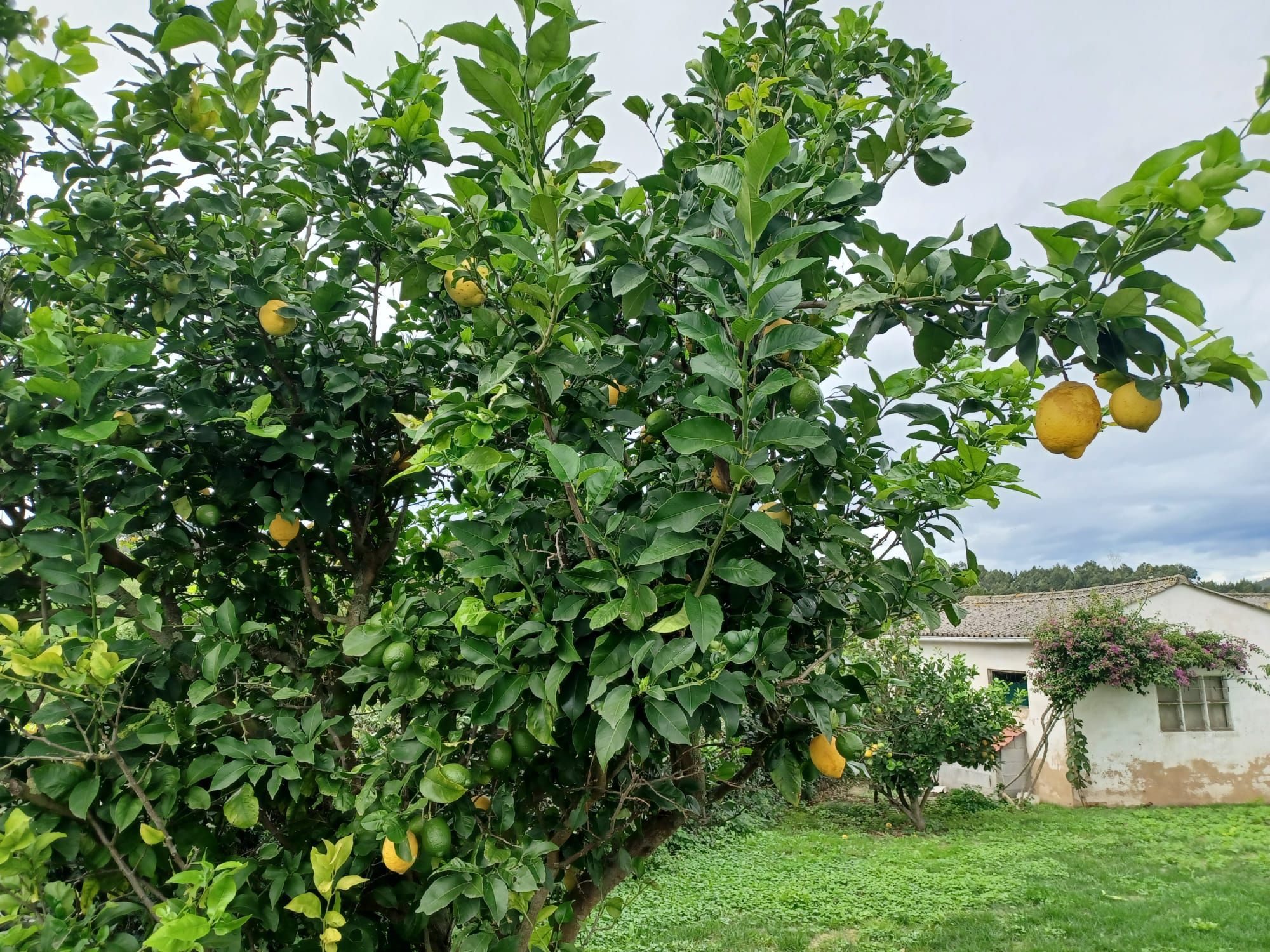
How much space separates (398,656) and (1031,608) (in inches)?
625

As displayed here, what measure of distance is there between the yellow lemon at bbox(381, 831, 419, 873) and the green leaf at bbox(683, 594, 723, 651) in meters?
0.69

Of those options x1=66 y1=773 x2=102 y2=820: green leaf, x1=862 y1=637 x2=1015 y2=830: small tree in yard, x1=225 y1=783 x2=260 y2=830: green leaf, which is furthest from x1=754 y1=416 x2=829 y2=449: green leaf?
x1=862 y1=637 x2=1015 y2=830: small tree in yard

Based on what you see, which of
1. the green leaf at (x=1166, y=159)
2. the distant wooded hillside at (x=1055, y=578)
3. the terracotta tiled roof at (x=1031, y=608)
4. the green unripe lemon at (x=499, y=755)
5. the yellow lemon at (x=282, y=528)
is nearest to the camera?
the green leaf at (x=1166, y=159)

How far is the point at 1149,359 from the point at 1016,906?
610 cm

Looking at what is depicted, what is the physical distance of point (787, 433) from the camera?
1.08 m

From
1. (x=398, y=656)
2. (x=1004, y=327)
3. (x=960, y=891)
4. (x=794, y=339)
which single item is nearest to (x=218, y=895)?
(x=398, y=656)

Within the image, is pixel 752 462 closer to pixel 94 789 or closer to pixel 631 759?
pixel 631 759

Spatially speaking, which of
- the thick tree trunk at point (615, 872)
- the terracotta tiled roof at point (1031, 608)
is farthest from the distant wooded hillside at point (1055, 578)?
the thick tree trunk at point (615, 872)

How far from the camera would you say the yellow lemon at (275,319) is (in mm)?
1648

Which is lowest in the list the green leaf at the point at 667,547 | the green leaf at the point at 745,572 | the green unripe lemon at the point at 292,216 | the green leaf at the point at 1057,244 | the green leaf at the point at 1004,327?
the green leaf at the point at 745,572

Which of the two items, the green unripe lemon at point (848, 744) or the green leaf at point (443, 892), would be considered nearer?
the green leaf at point (443, 892)

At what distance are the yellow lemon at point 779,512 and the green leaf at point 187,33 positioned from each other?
161 cm

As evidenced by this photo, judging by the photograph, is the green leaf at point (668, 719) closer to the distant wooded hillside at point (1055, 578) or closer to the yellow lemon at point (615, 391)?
the yellow lemon at point (615, 391)

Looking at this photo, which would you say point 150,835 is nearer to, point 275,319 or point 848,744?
point 275,319
